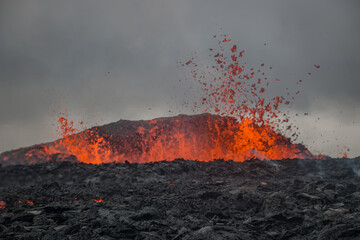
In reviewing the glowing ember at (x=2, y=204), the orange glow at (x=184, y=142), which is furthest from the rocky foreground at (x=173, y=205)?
the orange glow at (x=184, y=142)

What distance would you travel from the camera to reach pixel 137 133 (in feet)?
118

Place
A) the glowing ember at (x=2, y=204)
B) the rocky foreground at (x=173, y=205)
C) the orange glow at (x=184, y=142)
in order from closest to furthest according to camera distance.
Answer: the rocky foreground at (x=173, y=205) → the glowing ember at (x=2, y=204) → the orange glow at (x=184, y=142)

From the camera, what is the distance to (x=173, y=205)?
9930mm

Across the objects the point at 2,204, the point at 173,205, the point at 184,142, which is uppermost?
the point at 184,142

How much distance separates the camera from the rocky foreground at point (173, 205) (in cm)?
727

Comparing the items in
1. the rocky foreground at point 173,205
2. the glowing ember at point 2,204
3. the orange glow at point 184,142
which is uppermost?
the orange glow at point 184,142

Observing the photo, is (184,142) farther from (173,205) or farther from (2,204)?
(2,204)

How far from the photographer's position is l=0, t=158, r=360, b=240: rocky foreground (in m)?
7.27

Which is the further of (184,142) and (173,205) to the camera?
(184,142)

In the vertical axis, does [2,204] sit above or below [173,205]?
above

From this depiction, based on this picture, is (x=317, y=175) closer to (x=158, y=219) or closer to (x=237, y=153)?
(x=237, y=153)

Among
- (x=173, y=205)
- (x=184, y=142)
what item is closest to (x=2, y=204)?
(x=173, y=205)

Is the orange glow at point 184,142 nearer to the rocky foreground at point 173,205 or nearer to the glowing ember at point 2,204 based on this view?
the rocky foreground at point 173,205

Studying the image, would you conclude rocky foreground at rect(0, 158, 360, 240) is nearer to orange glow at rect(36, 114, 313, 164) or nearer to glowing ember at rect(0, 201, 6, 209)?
glowing ember at rect(0, 201, 6, 209)
